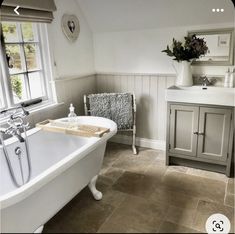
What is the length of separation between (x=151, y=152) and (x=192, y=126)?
0.65m

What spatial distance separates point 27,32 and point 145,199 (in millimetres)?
1685

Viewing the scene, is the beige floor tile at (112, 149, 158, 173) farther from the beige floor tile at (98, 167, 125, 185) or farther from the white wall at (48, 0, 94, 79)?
the white wall at (48, 0, 94, 79)

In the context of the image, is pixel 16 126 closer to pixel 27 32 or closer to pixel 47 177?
pixel 47 177

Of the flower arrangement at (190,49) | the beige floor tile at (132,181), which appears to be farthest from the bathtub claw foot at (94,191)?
the flower arrangement at (190,49)

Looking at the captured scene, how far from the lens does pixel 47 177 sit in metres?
1.20

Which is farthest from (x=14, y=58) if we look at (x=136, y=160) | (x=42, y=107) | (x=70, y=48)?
(x=136, y=160)

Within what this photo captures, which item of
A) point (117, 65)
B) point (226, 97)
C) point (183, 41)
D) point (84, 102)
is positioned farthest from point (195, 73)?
point (84, 102)

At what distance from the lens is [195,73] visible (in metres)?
2.34

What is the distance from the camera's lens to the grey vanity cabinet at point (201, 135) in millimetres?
2002

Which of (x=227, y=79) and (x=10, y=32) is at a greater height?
(x=10, y=32)

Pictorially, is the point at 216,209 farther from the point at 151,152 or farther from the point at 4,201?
the point at 151,152

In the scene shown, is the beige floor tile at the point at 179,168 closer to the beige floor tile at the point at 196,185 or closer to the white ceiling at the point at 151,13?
the beige floor tile at the point at 196,185

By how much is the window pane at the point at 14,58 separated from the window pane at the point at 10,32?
0.05 m

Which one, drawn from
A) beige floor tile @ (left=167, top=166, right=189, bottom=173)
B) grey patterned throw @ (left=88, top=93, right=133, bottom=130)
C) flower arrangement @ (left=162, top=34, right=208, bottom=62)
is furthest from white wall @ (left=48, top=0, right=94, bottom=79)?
beige floor tile @ (left=167, top=166, right=189, bottom=173)
